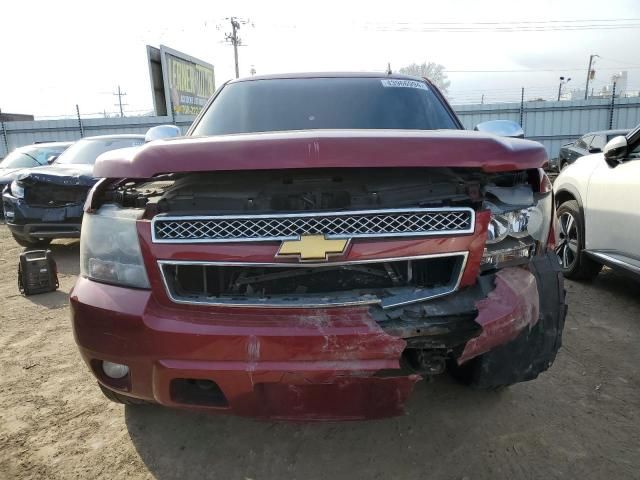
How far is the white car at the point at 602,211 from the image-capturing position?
3416 mm

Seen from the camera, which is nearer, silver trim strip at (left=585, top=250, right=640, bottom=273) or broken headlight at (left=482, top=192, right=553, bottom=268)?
broken headlight at (left=482, top=192, right=553, bottom=268)

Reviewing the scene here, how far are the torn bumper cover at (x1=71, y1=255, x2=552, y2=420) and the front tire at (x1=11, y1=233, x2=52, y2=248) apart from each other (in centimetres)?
538

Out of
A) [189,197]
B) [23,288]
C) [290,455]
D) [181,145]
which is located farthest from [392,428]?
[23,288]

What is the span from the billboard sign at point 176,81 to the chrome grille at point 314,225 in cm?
1780

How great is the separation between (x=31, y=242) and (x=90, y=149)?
1631 mm

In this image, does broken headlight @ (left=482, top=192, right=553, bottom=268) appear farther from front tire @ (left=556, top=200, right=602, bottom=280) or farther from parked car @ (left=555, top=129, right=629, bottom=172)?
parked car @ (left=555, top=129, right=629, bottom=172)

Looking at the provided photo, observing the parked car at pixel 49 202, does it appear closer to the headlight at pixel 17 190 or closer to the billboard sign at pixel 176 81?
the headlight at pixel 17 190

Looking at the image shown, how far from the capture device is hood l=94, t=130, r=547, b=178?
62.0 inches

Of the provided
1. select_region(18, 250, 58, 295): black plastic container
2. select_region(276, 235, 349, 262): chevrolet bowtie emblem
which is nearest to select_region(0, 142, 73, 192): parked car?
select_region(18, 250, 58, 295): black plastic container

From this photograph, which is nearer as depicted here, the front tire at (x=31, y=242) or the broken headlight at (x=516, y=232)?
the broken headlight at (x=516, y=232)

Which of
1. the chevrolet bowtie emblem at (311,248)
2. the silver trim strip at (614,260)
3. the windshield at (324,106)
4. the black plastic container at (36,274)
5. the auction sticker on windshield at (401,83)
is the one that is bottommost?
the black plastic container at (36,274)

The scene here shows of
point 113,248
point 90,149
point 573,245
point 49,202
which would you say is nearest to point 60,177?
point 49,202

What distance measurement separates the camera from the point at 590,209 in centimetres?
396

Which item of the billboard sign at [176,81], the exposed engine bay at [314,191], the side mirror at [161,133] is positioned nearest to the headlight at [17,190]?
the side mirror at [161,133]
